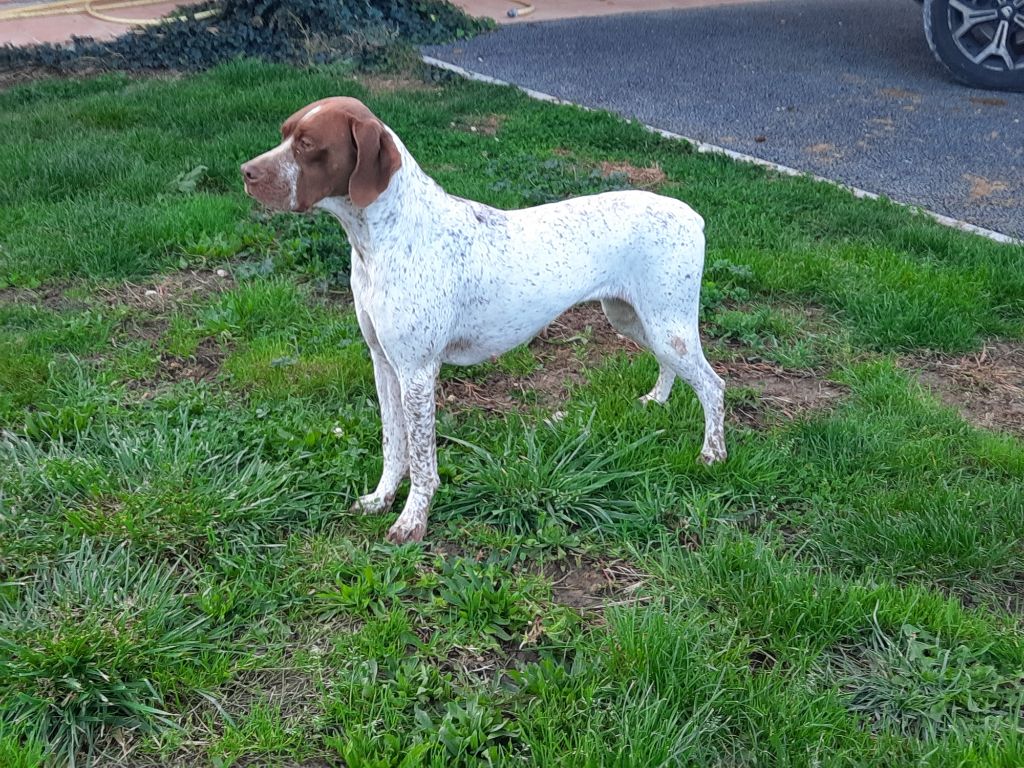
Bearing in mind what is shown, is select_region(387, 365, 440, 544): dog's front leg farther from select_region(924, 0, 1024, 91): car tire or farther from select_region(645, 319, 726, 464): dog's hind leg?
select_region(924, 0, 1024, 91): car tire

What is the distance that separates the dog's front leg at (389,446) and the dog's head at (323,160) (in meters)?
0.73

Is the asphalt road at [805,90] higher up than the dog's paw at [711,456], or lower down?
higher up

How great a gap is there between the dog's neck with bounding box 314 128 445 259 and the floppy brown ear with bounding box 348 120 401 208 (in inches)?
1.7

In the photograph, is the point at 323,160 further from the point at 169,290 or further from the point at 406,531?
the point at 169,290

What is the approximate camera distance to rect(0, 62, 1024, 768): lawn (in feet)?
8.13

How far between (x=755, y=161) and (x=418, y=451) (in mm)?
4472

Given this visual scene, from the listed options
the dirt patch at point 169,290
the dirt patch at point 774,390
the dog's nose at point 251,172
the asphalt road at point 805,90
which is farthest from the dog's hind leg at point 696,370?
the asphalt road at point 805,90

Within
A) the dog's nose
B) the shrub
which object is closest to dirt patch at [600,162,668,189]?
the shrub

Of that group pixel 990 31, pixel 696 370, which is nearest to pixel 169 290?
pixel 696 370

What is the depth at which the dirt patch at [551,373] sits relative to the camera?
4039mm

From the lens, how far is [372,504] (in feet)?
11.0

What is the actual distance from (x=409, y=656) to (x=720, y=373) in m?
2.22

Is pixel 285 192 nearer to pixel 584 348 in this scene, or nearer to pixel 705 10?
pixel 584 348

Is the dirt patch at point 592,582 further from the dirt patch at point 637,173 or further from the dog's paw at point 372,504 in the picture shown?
the dirt patch at point 637,173
